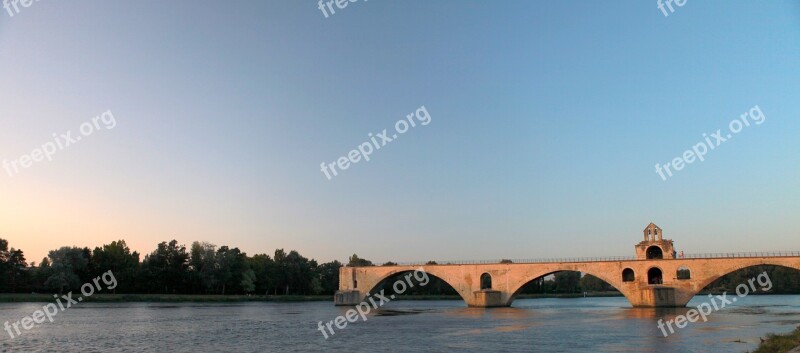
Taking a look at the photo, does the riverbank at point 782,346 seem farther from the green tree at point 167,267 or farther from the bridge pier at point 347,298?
the green tree at point 167,267

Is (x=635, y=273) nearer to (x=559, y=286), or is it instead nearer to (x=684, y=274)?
(x=684, y=274)

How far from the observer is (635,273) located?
59.1 m

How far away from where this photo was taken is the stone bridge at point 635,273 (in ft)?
181

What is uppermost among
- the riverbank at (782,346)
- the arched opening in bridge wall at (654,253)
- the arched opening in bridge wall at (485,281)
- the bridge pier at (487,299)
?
the arched opening in bridge wall at (654,253)

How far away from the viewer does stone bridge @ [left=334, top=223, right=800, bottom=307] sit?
55.2 meters

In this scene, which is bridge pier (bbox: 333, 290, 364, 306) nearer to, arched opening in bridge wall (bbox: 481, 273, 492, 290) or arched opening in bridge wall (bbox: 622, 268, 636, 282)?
arched opening in bridge wall (bbox: 481, 273, 492, 290)

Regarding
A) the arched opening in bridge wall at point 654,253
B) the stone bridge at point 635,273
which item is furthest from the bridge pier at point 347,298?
the arched opening in bridge wall at point 654,253

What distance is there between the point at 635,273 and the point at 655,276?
2.81 m

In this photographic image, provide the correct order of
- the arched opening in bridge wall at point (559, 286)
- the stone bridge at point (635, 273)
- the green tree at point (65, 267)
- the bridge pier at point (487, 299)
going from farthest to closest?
the arched opening in bridge wall at point (559, 286) → the green tree at point (65, 267) → the bridge pier at point (487, 299) → the stone bridge at point (635, 273)

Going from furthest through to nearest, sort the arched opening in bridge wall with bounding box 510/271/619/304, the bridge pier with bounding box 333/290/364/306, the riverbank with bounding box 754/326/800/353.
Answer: the arched opening in bridge wall with bounding box 510/271/619/304 → the bridge pier with bounding box 333/290/364/306 → the riverbank with bounding box 754/326/800/353

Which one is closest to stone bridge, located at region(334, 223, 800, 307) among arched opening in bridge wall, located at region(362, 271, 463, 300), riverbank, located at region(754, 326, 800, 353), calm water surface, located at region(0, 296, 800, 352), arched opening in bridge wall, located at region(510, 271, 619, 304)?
calm water surface, located at region(0, 296, 800, 352)

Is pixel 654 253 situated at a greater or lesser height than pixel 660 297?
greater

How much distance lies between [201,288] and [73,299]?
62.9 ft

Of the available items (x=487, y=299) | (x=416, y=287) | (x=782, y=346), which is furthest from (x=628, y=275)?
(x=416, y=287)
